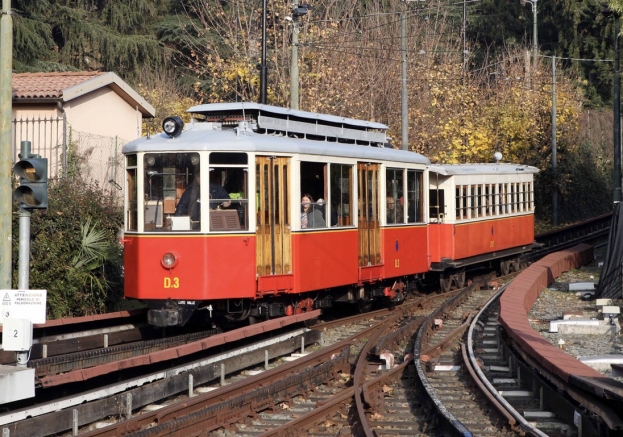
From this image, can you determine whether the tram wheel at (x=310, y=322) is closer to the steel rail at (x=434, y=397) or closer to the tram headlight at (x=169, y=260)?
the steel rail at (x=434, y=397)

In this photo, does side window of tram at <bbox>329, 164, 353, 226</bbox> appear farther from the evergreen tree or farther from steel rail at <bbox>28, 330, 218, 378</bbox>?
the evergreen tree

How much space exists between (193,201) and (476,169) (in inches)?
442

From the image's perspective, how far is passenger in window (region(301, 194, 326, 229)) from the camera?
14906 mm

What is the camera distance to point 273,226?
14.3 metres

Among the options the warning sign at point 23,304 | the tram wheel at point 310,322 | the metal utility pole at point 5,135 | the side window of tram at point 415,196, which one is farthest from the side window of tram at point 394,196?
the warning sign at point 23,304

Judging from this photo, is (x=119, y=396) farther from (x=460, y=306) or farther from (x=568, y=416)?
(x=460, y=306)

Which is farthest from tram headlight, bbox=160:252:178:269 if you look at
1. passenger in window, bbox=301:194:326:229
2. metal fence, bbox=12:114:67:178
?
metal fence, bbox=12:114:67:178

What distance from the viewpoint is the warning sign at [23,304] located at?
369 inches

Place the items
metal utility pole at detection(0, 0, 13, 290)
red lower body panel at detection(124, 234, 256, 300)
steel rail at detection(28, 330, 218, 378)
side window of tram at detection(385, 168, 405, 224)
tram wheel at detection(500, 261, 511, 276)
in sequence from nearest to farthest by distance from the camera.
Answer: metal utility pole at detection(0, 0, 13, 290), steel rail at detection(28, 330, 218, 378), red lower body panel at detection(124, 234, 256, 300), side window of tram at detection(385, 168, 405, 224), tram wheel at detection(500, 261, 511, 276)

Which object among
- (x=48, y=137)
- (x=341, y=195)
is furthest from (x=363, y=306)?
(x=48, y=137)

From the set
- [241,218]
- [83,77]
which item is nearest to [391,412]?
[241,218]

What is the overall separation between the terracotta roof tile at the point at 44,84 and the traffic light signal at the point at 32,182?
35.8ft

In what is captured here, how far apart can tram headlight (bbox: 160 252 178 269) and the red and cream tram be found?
0.05 feet

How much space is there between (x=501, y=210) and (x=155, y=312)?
1371 cm
